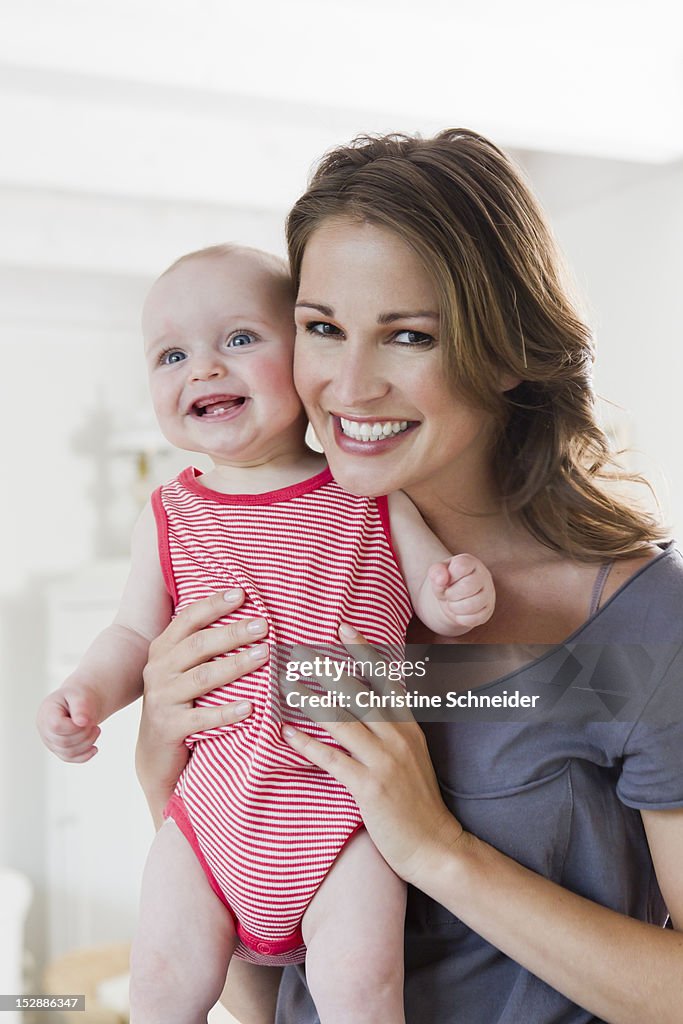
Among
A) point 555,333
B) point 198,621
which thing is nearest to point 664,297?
point 555,333

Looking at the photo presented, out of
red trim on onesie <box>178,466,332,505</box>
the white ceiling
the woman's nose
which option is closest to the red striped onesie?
red trim on onesie <box>178,466,332,505</box>

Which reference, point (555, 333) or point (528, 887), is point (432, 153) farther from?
point (528, 887)

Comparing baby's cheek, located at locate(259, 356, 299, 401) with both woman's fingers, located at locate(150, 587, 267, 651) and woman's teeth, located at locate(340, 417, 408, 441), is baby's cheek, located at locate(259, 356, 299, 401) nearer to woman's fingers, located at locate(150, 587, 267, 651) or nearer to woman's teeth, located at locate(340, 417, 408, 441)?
woman's teeth, located at locate(340, 417, 408, 441)

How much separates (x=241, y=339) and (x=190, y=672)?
0.32 metres

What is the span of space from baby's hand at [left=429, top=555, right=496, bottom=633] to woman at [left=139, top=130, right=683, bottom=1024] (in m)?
0.09

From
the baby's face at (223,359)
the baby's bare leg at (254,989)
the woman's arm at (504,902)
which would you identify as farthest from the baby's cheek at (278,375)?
the baby's bare leg at (254,989)

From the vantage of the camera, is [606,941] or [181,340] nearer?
[606,941]

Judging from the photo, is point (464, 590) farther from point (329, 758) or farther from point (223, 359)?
point (223, 359)

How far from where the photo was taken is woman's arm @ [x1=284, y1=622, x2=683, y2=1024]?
97 centimetres

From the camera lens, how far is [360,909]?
3.20 ft

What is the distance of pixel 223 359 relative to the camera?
107 centimetres

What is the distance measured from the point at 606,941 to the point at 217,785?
14.5 inches

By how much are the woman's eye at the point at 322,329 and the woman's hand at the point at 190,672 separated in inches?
10.0

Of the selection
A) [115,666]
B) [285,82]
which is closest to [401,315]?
[115,666]
